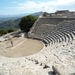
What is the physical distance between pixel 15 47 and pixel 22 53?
3.03 m

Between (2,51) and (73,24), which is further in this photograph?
(73,24)

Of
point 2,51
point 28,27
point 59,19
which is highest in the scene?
point 59,19

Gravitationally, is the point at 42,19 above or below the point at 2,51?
above

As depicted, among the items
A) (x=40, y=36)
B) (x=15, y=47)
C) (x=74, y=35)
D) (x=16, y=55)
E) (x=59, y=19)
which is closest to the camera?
(x=16, y=55)

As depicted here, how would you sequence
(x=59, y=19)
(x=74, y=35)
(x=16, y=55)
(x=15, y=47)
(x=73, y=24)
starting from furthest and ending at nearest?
1. (x=59, y=19)
2. (x=73, y=24)
3. (x=15, y=47)
4. (x=74, y=35)
5. (x=16, y=55)

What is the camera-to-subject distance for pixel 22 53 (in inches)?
642

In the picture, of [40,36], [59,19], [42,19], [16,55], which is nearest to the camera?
[16,55]

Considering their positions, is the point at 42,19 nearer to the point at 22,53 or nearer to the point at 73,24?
the point at 73,24

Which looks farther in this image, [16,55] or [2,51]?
[2,51]

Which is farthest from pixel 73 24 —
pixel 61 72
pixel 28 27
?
pixel 61 72

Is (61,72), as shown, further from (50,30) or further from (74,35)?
(50,30)

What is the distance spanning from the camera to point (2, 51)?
57.6ft

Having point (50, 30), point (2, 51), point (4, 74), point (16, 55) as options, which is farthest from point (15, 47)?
point (4, 74)

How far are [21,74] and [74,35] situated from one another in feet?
41.2
